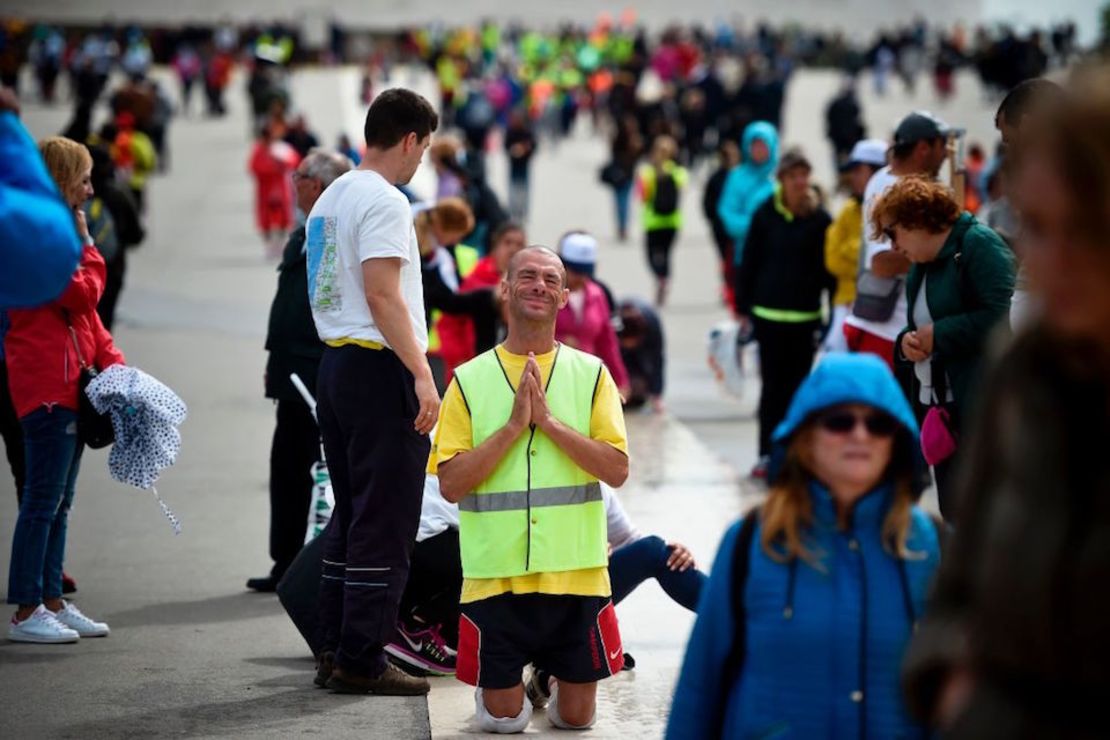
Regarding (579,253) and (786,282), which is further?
(579,253)

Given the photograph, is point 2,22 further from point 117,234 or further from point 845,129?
point 117,234

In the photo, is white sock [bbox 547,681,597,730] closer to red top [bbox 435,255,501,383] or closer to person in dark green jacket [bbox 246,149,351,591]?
person in dark green jacket [bbox 246,149,351,591]

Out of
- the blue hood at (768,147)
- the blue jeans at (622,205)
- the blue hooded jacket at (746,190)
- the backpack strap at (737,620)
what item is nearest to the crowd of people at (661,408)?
the backpack strap at (737,620)

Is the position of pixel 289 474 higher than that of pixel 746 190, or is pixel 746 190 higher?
pixel 746 190

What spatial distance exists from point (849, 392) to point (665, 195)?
17.0 metres

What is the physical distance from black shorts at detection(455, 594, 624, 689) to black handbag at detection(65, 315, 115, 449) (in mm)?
1897

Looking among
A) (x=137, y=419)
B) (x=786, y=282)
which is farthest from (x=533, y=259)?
(x=786, y=282)

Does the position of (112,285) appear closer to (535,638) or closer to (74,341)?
(74,341)

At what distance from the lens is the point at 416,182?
27703 millimetres

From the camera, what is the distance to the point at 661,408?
526 inches

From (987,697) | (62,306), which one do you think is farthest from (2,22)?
(987,697)

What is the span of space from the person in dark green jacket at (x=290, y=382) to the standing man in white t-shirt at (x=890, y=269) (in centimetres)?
237

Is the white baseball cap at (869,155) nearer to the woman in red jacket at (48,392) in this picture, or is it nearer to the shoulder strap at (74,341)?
the woman in red jacket at (48,392)

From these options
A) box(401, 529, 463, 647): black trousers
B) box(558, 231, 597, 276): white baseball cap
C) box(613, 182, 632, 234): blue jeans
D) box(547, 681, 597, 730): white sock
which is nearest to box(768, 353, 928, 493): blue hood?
box(547, 681, 597, 730): white sock
